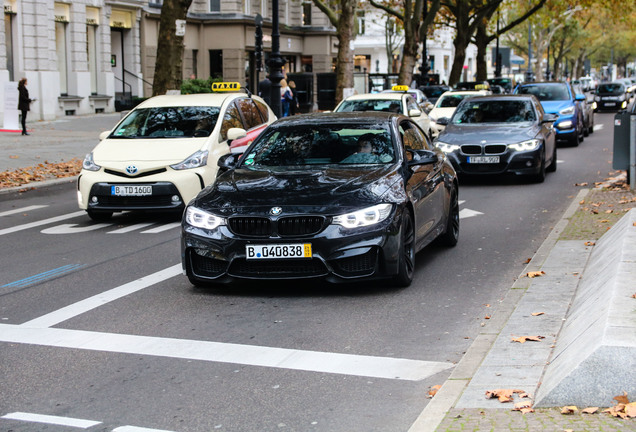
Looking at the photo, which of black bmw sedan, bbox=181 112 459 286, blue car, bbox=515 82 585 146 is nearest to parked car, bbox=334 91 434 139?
blue car, bbox=515 82 585 146

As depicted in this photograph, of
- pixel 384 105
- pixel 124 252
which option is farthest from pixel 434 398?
pixel 384 105

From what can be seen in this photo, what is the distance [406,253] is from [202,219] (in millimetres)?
1761

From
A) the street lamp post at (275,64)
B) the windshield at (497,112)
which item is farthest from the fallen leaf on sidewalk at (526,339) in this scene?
the street lamp post at (275,64)

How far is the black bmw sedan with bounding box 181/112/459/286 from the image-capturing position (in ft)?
26.3

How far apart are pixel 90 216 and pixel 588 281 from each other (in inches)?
300

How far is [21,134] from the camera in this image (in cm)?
2905

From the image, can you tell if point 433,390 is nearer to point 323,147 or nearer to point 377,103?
point 323,147

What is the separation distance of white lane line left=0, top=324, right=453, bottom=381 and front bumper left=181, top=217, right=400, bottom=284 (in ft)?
4.41

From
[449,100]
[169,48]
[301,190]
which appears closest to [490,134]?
[169,48]

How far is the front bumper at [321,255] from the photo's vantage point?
7992mm

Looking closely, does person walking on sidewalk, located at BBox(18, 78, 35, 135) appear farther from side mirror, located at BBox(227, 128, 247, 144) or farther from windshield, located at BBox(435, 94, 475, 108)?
side mirror, located at BBox(227, 128, 247, 144)

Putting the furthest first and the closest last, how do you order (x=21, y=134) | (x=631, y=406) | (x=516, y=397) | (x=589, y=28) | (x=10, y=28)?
(x=589, y=28) → (x=10, y=28) → (x=21, y=134) → (x=516, y=397) → (x=631, y=406)

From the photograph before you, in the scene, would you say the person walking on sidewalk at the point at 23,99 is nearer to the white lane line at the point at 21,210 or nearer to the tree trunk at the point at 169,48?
the tree trunk at the point at 169,48

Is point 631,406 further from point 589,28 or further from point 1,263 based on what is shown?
point 589,28
